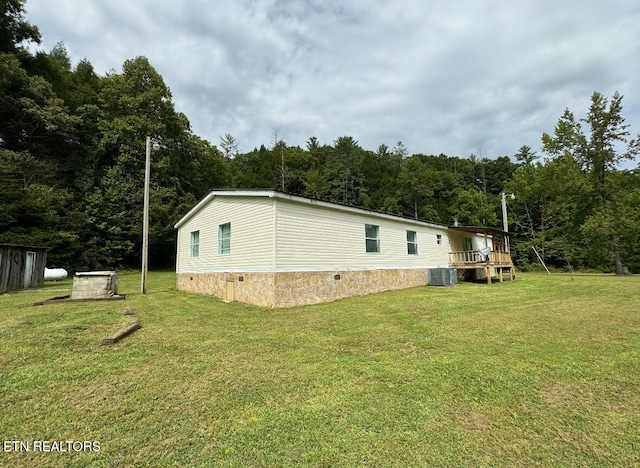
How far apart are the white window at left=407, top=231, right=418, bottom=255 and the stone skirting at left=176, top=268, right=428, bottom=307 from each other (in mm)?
1435

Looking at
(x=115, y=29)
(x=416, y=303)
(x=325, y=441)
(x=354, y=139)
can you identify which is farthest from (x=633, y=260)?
(x=115, y=29)

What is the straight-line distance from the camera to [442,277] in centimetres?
1345

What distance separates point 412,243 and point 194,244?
9.69 metres

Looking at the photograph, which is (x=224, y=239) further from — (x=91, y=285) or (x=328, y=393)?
(x=328, y=393)

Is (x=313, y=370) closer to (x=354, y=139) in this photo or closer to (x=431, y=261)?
(x=431, y=261)

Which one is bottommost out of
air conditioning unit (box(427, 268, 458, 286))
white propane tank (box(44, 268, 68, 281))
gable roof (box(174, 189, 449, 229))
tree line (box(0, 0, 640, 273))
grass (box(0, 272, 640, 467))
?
grass (box(0, 272, 640, 467))

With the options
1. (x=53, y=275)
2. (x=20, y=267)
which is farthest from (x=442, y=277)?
(x=53, y=275)

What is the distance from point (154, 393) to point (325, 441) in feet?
6.26

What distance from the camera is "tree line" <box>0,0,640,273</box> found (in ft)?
65.6

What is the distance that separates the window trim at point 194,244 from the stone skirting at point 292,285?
85 centimetres

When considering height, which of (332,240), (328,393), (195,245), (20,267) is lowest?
(328,393)

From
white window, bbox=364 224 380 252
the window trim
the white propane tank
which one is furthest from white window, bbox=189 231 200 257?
the white propane tank

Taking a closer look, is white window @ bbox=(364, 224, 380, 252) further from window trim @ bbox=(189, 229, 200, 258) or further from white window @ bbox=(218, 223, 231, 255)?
window trim @ bbox=(189, 229, 200, 258)

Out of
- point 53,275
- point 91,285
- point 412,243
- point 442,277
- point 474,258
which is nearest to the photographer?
point 91,285
